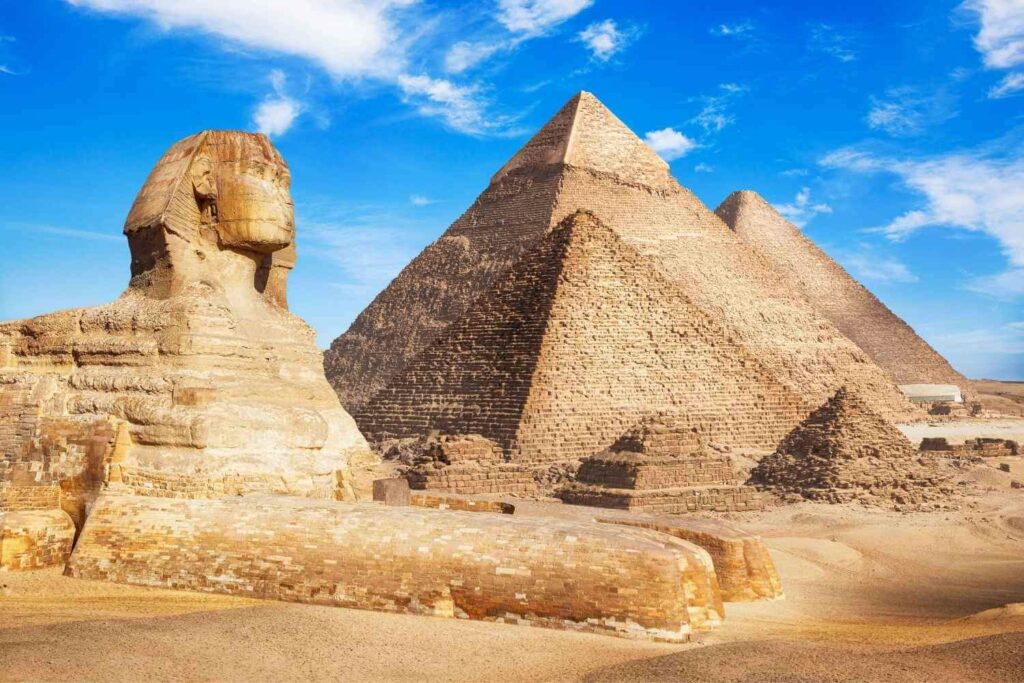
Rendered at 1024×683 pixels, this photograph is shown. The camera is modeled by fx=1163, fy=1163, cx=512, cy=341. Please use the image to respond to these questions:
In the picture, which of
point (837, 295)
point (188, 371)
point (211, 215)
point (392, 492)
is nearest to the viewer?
point (188, 371)

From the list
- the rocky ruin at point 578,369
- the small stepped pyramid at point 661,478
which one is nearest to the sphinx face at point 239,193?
the small stepped pyramid at point 661,478

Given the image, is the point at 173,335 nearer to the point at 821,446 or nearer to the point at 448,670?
the point at 448,670

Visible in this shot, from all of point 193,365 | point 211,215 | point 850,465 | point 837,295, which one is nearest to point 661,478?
point 850,465

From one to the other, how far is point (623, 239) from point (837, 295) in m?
25.5

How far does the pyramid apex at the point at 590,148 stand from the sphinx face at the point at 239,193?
137 ft

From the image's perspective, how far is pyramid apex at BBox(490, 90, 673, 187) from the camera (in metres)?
49.8

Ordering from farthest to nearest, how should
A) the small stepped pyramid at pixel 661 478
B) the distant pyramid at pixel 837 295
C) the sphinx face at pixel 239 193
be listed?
the distant pyramid at pixel 837 295, the small stepped pyramid at pixel 661 478, the sphinx face at pixel 239 193

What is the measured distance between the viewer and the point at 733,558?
7.45m

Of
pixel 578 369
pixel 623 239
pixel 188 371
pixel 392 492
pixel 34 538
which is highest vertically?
pixel 623 239

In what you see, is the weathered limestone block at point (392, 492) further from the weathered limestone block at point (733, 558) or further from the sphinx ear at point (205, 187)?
the sphinx ear at point (205, 187)

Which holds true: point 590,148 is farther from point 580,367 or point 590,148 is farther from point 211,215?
point 211,215

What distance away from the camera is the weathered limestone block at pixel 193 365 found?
6645 millimetres

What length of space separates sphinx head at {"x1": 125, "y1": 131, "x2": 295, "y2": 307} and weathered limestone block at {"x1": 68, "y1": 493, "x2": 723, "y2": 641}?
165cm

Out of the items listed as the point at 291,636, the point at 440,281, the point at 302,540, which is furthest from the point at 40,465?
the point at 440,281
